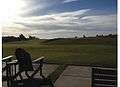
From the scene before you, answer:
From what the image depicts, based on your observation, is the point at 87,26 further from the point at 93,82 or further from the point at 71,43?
the point at 93,82

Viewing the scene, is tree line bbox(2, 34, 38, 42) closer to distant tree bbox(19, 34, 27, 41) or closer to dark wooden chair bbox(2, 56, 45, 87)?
distant tree bbox(19, 34, 27, 41)

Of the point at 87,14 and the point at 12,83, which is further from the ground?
the point at 87,14

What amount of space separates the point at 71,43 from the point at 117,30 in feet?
1.18

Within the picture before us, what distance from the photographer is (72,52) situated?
7.91 ft

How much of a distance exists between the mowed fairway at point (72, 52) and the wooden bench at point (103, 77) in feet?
0.14

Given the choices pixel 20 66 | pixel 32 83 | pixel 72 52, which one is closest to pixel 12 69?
pixel 20 66

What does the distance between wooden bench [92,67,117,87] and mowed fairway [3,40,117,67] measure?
42mm

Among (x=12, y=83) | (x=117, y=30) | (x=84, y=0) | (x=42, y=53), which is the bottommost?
(x=12, y=83)

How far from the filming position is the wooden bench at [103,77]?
91.4 inches

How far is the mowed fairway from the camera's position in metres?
2.31

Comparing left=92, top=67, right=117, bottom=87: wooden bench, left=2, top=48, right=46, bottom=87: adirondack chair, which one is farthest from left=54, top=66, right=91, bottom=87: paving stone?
left=2, top=48, right=46, bottom=87: adirondack chair

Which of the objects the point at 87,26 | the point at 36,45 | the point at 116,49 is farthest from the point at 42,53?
the point at 116,49

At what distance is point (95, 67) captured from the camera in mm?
2373

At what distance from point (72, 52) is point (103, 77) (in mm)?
298
